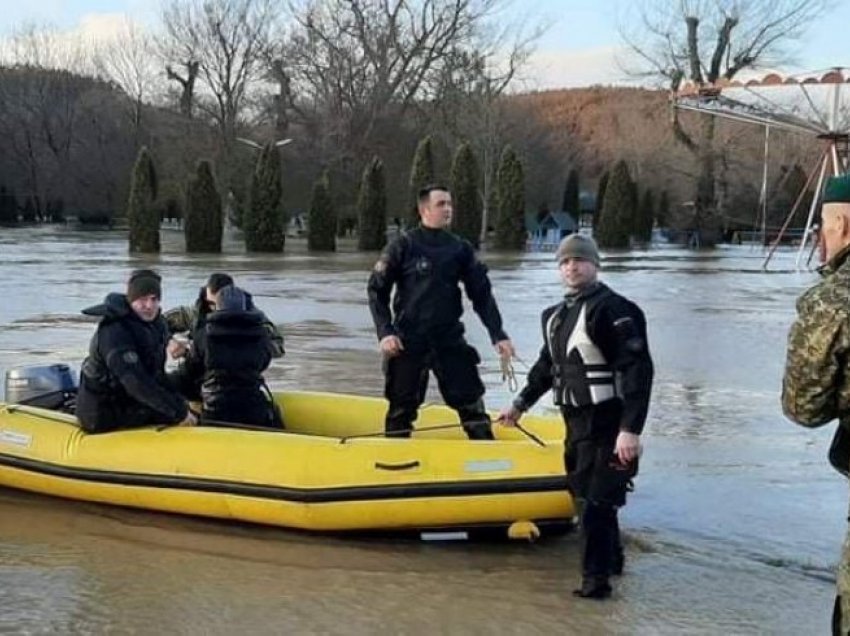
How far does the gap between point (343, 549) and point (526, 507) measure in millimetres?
922

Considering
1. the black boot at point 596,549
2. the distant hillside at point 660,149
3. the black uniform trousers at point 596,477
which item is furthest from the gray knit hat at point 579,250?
the distant hillside at point 660,149

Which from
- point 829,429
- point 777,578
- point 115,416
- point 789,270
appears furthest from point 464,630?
point 789,270

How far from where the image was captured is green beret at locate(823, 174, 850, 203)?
10.2ft

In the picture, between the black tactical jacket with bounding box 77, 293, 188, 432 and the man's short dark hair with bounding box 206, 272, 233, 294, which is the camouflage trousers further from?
the man's short dark hair with bounding box 206, 272, 233, 294

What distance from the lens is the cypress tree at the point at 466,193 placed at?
4353 centimetres

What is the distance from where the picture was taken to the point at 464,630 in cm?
484

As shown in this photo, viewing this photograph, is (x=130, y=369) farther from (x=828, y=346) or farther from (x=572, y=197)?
(x=572, y=197)

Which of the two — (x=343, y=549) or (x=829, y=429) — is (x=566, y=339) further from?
(x=829, y=429)

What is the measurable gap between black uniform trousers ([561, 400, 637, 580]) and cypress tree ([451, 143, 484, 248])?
124 ft

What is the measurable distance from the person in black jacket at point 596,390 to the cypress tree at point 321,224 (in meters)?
39.0

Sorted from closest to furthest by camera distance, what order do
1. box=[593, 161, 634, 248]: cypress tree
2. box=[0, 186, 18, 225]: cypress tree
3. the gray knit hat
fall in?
the gray knit hat → box=[593, 161, 634, 248]: cypress tree → box=[0, 186, 18, 225]: cypress tree

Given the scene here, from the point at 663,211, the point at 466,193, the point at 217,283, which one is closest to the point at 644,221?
the point at 663,211

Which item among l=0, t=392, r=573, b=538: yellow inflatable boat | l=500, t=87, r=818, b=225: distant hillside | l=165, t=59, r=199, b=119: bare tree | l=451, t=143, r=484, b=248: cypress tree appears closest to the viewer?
l=0, t=392, r=573, b=538: yellow inflatable boat

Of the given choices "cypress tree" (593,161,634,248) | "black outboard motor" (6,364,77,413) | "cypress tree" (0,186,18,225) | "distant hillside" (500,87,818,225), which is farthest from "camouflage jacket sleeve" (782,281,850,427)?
"cypress tree" (0,186,18,225)
